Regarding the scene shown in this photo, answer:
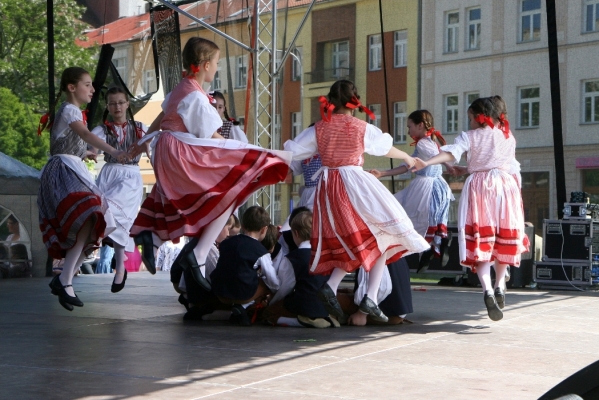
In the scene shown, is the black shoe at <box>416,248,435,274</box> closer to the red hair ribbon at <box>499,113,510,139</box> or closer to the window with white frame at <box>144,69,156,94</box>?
the red hair ribbon at <box>499,113,510,139</box>

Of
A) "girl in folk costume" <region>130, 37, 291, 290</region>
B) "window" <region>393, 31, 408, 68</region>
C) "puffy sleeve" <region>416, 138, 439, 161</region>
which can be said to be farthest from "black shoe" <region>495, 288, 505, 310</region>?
"window" <region>393, 31, 408, 68</region>

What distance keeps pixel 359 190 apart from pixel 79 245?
6.75ft

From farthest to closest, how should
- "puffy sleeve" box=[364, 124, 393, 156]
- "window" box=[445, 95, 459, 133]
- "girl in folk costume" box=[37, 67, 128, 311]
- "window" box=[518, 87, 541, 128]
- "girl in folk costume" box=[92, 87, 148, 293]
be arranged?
"window" box=[445, 95, 459, 133]
"window" box=[518, 87, 541, 128]
"girl in folk costume" box=[92, 87, 148, 293]
"girl in folk costume" box=[37, 67, 128, 311]
"puffy sleeve" box=[364, 124, 393, 156]

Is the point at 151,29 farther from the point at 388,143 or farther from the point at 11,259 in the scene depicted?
the point at 388,143

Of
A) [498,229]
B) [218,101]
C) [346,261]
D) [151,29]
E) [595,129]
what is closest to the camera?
[346,261]

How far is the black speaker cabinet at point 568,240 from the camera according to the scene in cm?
1073

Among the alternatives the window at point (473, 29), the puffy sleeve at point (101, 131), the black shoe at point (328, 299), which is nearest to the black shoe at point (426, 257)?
the puffy sleeve at point (101, 131)

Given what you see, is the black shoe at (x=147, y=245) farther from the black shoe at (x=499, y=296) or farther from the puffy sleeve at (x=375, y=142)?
the black shoe at (x=499, y=296)

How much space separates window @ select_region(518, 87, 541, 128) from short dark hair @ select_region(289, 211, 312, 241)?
21.9 m

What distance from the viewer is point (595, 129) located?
85.3 feet

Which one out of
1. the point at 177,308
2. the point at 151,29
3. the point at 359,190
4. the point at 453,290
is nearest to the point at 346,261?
the point at 359,190

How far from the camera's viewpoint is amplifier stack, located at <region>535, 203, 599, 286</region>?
35.1ft

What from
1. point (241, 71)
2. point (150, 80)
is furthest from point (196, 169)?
point (241, 71)

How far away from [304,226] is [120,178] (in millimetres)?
2021
